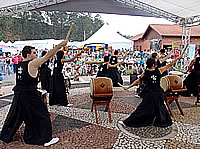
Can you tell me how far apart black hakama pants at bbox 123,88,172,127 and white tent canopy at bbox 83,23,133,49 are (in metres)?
11.7

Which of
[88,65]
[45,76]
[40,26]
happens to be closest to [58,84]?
[45,76]

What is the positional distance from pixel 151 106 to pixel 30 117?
2252 millimetres

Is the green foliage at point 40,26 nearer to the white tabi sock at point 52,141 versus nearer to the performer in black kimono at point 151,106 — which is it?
the performer in black kimono at point 151,106

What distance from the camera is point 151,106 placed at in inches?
152

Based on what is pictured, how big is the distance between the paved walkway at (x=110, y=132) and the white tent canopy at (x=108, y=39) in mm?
10454

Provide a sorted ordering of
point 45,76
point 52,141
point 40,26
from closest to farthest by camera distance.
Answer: point 52,141, point 45,76, point 40,26

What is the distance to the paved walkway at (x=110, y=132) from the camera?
3.35m

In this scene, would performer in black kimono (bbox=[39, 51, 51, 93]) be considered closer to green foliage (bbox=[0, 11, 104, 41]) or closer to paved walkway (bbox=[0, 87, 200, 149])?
paved walkway (bbox=[0, 87, 200, 149])

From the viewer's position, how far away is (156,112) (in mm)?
3914

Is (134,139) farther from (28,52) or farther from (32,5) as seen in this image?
(32,5)

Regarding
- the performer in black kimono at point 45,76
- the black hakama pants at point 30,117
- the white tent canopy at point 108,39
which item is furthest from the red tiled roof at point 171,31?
the black hakama pants at point 30,117

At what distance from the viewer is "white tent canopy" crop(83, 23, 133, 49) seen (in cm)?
1542

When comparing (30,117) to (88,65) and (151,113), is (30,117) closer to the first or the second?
(151,113)

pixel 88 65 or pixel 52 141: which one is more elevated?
pixel 88 65
